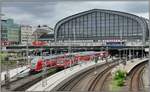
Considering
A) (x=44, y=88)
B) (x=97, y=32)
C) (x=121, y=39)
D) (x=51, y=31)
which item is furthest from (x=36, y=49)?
(x=44, y=88)

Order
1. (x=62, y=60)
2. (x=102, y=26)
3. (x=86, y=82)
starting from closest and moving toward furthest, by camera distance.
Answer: (x=86, y=82) → (x=62, y=60) → (x=102, y=26)

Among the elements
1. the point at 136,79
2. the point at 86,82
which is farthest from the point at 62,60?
the point at 136,79

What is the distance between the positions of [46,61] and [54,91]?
17.6ft

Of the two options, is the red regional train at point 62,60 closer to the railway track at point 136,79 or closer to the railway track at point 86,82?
the railway track at point 86,82

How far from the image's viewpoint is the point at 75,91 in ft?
33.1

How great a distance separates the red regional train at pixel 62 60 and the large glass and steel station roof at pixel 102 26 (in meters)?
1.12

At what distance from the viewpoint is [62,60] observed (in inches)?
633

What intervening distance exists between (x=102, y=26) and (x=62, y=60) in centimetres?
386

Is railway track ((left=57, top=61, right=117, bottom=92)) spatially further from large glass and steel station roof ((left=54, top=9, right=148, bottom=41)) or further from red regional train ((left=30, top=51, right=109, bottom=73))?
large glass and steel station roof ((left=54, top=9, right=148, bottom=41))

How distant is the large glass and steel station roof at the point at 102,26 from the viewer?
1848 centimetres

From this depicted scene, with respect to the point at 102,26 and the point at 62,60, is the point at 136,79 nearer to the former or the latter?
the point at 62,60

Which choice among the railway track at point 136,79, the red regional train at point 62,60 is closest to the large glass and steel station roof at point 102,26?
the red regional train at point 62,60

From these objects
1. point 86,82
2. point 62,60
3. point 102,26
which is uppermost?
point 102,26

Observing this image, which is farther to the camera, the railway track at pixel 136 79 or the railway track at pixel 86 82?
the railway track at pixel 86 82
